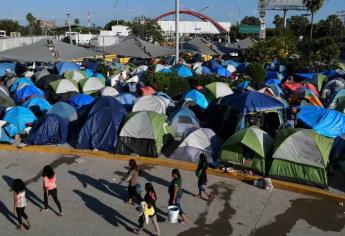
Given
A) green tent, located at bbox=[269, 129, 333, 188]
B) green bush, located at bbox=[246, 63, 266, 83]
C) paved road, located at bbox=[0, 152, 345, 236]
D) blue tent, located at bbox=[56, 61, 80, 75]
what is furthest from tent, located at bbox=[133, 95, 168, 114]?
blue tent, located at bbox=[56, 61, 80, 75]

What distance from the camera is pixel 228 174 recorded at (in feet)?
42.3

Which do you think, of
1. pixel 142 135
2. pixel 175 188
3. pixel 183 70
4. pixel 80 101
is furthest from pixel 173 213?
pixel 183 70

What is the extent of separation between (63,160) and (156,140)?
316 centimetres

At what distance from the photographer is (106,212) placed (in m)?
10.6

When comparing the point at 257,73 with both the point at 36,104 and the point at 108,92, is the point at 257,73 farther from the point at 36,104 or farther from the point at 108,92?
the point at 36,104

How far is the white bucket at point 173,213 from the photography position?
9.87m

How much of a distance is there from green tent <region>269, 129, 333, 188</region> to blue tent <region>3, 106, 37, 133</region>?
30.5ft

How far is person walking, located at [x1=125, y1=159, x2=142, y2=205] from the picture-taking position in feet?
34.4

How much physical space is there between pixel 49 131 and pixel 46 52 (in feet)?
45.4

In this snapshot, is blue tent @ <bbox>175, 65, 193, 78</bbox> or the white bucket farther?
blue tent @ <bbox>175, 65, 193, 78</bbox>

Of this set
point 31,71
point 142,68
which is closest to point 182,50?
point 142,68

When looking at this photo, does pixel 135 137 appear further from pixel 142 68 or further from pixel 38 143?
pixel 142 68

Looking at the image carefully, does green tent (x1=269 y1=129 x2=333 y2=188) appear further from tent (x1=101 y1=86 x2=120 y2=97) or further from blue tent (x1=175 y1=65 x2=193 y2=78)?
blue tent (x1=175 y1=65 x2=193 y2=78)

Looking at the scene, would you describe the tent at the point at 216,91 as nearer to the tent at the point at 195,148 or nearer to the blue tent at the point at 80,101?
the blue tent at the point at 80,101
